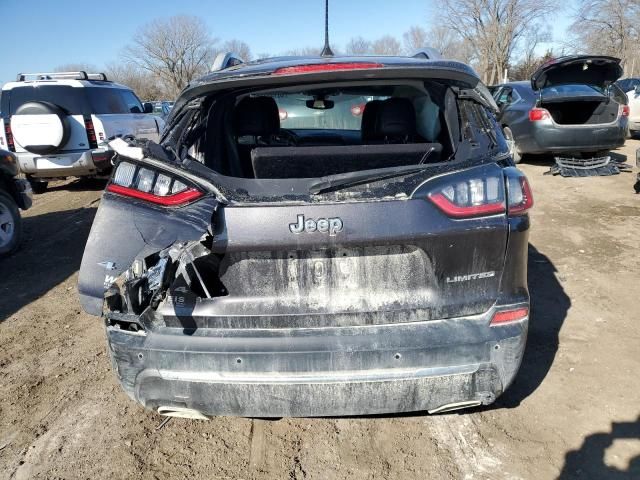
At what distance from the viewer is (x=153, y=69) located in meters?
50.5

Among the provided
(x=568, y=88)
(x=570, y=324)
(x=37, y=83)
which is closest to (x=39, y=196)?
(x=37, y=83)

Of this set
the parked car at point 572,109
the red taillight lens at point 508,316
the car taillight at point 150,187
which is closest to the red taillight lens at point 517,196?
the red taillight lens at point 508,316

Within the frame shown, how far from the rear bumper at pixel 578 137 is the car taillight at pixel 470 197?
313 inches

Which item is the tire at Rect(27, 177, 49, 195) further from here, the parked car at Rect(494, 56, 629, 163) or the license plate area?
the parked car at Rect(494, 56, 629, 163)

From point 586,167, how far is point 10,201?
943cm

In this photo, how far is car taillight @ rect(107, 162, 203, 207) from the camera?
2.02m

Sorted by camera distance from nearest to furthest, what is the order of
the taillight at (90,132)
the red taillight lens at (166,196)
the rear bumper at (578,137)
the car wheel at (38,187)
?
the red taillight lens at (166,196) < the taillight at (90,132) < the rear bumper at (578,137) < the car wheel at (38,187)

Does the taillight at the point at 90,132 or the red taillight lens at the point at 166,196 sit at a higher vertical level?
the red taillight lens at the point at 166,196

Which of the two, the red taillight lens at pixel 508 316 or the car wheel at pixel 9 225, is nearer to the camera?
the red taillight lens at pixel 508 316

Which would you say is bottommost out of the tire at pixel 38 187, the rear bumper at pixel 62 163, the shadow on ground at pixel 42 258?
the tire at pixel 38 187

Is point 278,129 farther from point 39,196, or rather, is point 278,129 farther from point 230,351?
point 39,196

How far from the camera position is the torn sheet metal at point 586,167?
873cm

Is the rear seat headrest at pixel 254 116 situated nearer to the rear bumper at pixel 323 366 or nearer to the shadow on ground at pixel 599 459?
the rear bumper at pixel 323 366

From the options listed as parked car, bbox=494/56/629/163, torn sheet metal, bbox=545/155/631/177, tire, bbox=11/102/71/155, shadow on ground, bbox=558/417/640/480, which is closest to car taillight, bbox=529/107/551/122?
parked car, bbox=494/56/629/163
